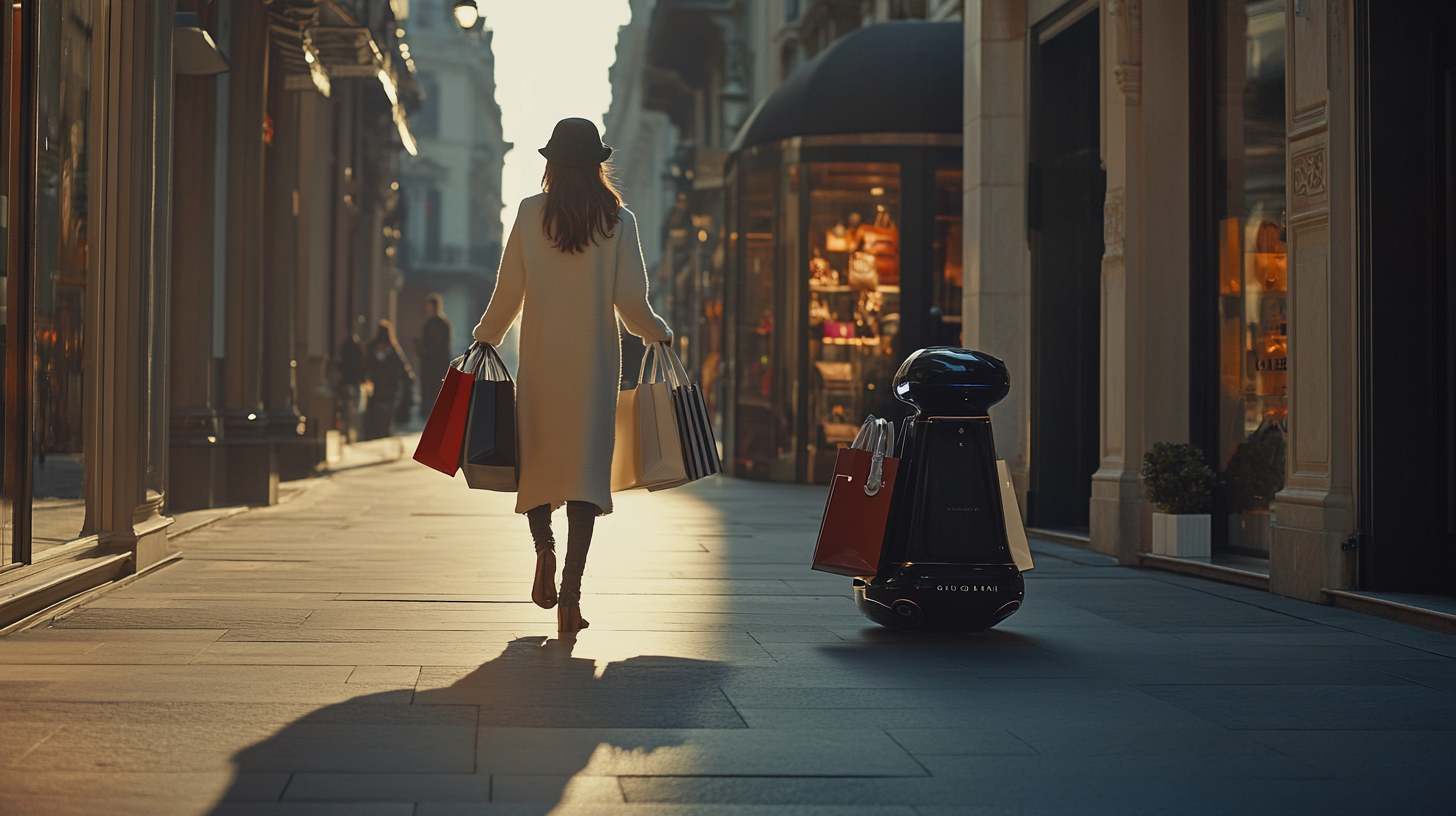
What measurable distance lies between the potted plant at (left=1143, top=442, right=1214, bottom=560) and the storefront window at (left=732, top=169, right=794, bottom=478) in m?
8.34

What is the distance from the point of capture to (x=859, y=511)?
5.98 meters

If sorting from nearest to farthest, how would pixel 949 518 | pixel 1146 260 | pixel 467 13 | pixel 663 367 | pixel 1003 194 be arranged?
pixel 949 518
pixel 663 367
pixel 1146 260
pixel 1003 194
pixel 467 13

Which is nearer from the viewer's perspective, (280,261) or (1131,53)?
(1131,53)

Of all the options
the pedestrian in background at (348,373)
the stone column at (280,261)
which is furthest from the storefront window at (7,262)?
the pedestrian in background at (348,373)

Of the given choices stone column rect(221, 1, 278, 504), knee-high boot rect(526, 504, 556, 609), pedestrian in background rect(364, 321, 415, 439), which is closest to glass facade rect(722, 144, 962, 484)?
stone column rect(221, 1, 278, 504)

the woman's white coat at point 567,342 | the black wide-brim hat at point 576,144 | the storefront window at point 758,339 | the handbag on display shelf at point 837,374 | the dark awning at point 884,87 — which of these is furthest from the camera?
the storefront window at point 758,339

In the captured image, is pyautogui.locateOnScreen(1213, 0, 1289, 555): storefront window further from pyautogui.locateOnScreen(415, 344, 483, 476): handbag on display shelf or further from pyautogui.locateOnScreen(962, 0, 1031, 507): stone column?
pyautogui.locateOnScreen(415, 344, 483, 476): handbag on display shelf

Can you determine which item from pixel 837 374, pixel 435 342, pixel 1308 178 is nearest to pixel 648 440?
pixel 1308 178

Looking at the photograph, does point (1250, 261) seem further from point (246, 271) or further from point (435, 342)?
point (435, 342)

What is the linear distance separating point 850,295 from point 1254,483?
321 inches

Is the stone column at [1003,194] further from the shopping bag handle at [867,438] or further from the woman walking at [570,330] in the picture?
the woman walking at [570,330]

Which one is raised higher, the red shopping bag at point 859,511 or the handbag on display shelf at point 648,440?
the handbag on display shelf at point 648,440

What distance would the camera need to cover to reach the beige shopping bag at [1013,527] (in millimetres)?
6023

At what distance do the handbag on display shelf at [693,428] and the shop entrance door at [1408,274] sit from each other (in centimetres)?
315
